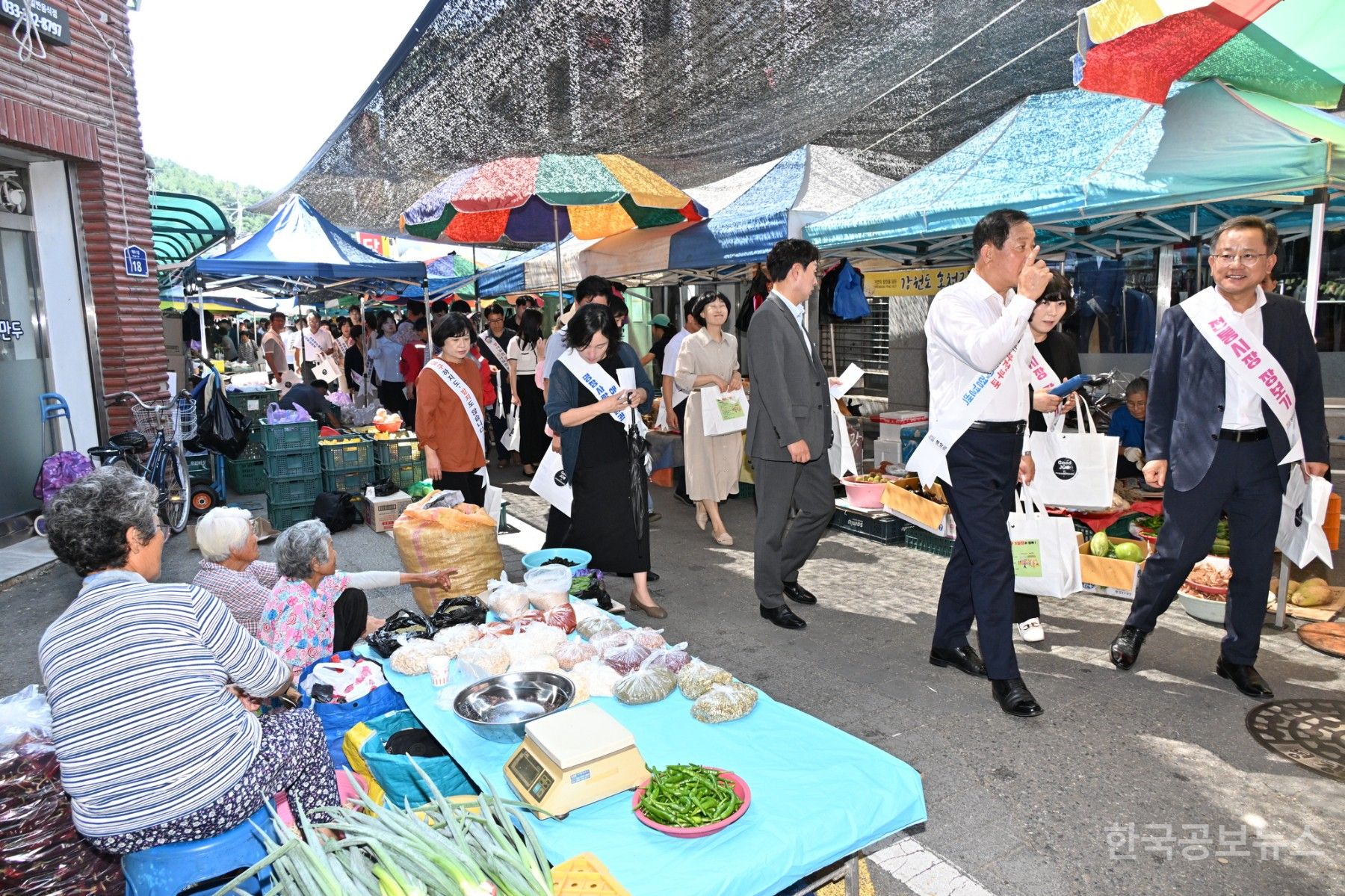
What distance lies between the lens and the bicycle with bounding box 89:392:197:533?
7.51 meters

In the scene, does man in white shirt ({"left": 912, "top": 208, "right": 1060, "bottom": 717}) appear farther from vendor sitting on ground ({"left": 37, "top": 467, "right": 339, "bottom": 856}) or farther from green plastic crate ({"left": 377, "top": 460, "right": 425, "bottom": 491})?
green plastic crate ({"left": 377, "top": 460, "right": 425, "bottom": 491})

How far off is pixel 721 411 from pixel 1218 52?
13.1ft

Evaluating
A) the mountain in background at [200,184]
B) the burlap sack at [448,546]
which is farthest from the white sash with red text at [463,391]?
the mountain in background at [200,184]

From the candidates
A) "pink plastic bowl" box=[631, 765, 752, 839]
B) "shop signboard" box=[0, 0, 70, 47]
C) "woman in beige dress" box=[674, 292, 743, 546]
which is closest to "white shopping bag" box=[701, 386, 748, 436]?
"woman in beige dress" box=[674, 292, 743, 546]

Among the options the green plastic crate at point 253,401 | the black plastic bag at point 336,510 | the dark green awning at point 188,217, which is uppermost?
the dark green awning at point 188,217

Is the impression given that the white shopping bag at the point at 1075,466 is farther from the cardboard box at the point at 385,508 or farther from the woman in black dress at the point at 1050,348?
the cardboard box at the point at 385,508

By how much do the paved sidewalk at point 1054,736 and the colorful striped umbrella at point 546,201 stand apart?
3290 mm

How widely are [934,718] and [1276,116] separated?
3810 mm

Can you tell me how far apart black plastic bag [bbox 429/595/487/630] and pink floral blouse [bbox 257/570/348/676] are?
433mm

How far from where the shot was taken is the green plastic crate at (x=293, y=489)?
7.89 metres

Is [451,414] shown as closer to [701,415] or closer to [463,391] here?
[463,391]

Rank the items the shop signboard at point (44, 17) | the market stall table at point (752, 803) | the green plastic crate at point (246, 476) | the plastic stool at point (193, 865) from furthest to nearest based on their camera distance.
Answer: the green plastic crate at point (246, 476) < the shop signboard at point (44, 17) < the plastic stool at point (193, 865) < the market stall table at point (752, 803)

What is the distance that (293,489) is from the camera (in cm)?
801

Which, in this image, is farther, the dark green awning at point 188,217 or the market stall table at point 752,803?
the dark green awning at point 188,217
